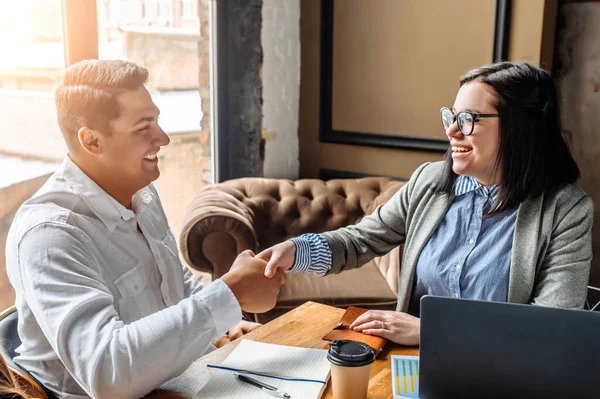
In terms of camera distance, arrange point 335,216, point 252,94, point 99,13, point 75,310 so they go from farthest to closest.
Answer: point 252,94 < point 335,216 < point 99,13 < point 75,310

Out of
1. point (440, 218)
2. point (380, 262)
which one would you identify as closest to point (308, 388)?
point (440, 218)

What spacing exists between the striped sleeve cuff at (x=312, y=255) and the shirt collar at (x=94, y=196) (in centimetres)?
49

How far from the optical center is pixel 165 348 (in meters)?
1.20

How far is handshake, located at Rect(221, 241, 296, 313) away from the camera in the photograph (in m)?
1.37

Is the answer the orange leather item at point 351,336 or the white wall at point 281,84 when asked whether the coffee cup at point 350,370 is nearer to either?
the orange leather item at point 351,336

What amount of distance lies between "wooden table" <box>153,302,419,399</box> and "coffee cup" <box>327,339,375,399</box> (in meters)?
0.05

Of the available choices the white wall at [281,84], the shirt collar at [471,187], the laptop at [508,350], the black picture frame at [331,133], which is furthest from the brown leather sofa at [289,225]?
the laptop at [508,350]

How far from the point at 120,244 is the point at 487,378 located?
0.87 metres

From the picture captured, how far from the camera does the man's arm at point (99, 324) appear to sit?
116 centimetres

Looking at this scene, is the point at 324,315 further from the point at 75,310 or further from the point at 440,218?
the point at 75,310

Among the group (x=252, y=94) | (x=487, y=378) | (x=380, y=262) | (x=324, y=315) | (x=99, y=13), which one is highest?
(x=99, y=13)

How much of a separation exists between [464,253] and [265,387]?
0.76m

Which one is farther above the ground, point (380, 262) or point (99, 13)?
point (99, 13)

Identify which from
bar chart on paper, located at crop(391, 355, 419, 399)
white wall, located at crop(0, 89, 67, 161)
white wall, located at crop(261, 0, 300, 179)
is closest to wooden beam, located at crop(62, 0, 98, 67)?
white wall, located at crop(0, 89, 67, 161)
